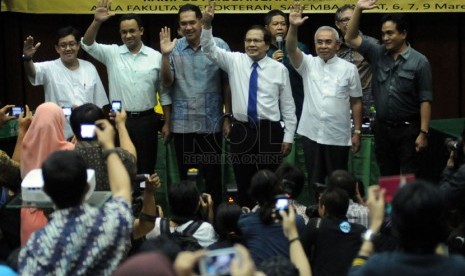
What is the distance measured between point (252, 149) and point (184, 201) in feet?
6.81

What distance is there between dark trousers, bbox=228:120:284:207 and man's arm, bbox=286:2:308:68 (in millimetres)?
497

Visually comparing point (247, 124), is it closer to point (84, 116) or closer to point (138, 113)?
point (138, 113)

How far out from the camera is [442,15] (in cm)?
909

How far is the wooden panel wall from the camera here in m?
9.09

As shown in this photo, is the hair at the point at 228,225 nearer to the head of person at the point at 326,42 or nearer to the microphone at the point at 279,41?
the head of person at the point at 326,42

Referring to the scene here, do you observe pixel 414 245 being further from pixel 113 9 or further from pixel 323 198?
pixel 113 9

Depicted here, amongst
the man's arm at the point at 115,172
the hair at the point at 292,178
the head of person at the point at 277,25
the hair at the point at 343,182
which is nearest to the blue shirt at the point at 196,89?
the head of person at the point at 277,25

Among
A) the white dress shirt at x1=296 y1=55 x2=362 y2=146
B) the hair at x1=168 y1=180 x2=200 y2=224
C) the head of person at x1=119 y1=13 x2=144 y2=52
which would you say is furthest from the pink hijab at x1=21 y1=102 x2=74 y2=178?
the white dress shirt at x1=296 y1=55 x2=362 y2=146

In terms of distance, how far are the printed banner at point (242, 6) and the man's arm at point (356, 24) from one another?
5.60ft

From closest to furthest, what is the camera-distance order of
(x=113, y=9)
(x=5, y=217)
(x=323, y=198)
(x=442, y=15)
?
(x=323, y=198) < (x=5, y=217) < (x=113, y=9) < (x=442, y=15)

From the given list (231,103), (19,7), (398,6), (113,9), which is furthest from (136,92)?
(398,6)

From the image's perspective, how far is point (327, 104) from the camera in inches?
261

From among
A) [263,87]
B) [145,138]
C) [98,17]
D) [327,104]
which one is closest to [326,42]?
[327,104]

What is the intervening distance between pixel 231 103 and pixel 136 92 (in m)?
0.73
